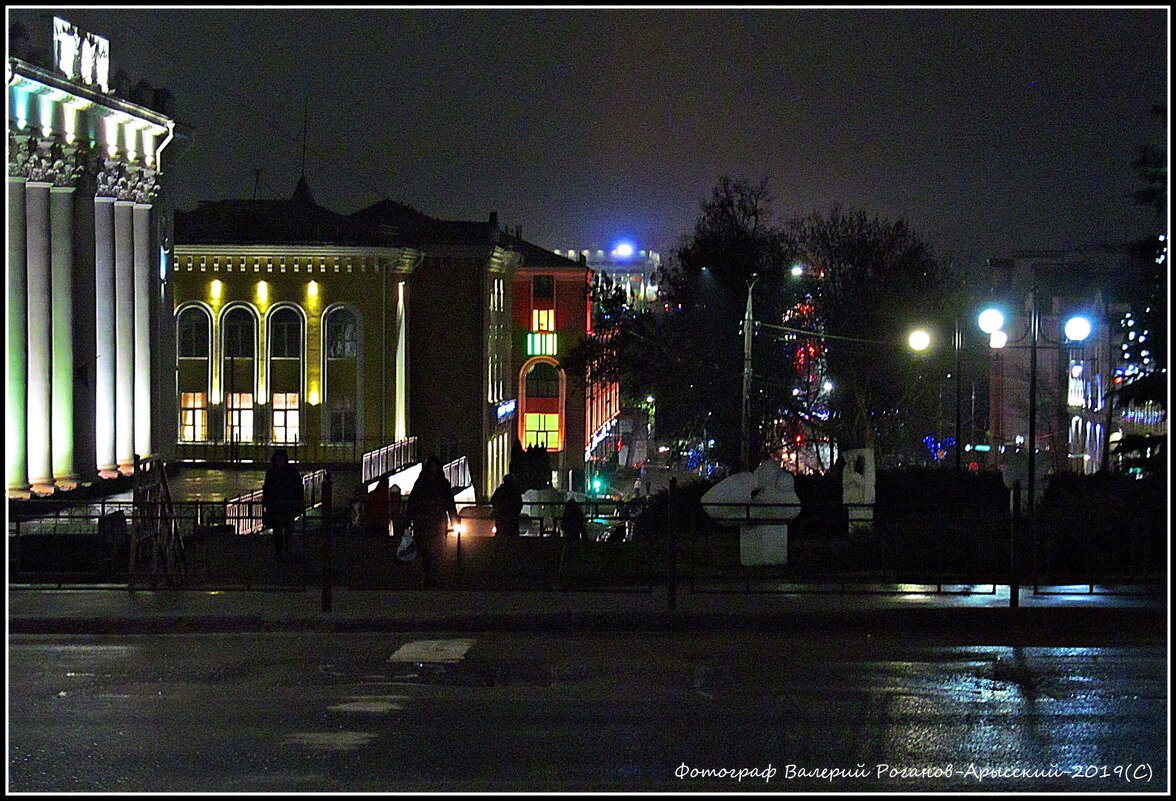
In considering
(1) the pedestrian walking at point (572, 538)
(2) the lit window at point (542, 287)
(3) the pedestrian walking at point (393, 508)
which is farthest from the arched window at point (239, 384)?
(1) the pedestrian walking at point (572, 538)

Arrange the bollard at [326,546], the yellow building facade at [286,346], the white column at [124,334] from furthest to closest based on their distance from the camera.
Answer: the yellow building facade at [286,346] → the white column at [124,334] → the bollard at [326,546]

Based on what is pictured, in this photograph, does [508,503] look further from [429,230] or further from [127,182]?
[429,230]

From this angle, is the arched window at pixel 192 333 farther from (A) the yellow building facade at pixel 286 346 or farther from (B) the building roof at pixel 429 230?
(B) the building roof at pixel 429 230

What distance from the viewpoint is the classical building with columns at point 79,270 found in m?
30.5

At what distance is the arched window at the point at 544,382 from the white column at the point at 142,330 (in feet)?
142

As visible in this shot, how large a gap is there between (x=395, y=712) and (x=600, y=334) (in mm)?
49398

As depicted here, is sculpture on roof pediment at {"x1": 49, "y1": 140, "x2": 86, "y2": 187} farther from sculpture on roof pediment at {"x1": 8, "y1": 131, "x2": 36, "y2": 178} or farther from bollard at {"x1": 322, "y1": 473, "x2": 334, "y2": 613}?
bollard at {"x1": 322, "y1": 473, "x2": 334, "y2": 613}

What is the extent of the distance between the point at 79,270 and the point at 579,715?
26200 millimetres

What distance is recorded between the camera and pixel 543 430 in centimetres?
8200

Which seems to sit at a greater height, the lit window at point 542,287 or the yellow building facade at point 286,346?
the lit window at point 542,287

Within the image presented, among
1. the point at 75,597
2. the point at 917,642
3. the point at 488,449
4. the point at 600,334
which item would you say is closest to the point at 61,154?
the point at 75,597

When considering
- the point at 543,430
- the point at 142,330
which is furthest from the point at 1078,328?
Result: the point at 543,430

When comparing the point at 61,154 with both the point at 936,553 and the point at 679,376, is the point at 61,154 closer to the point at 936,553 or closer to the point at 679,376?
the point at 936,553

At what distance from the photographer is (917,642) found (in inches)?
551
